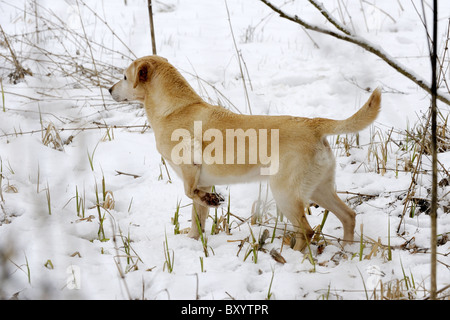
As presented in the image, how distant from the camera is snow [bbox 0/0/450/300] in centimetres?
273

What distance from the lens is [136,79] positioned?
3797mm

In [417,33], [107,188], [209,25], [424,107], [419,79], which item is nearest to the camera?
[419,79]

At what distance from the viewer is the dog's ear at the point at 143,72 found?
3764mm

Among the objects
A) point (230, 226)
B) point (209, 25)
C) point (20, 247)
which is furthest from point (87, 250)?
point (209, 25)

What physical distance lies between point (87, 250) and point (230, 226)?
1.11 metres

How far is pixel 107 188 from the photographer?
4.42 meters

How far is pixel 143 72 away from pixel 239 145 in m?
1.05

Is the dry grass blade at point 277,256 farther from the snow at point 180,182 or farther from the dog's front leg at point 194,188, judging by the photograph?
the dog's front leg at point 194,188

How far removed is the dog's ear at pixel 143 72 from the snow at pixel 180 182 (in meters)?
0.63

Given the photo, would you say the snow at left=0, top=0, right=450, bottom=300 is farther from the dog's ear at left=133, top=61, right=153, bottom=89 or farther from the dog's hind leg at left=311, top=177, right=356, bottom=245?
the dog's ear at left=133, top=61, right=153, bottom=89

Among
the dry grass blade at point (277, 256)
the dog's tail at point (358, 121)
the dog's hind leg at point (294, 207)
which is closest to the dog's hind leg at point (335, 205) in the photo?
the dog's hind leg at point (294, 207)

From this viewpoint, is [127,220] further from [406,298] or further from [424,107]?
[424,107]

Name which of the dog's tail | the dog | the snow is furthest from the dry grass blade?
the dog's tail

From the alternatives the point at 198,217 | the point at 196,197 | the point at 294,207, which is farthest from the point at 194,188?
the point at 294,207
